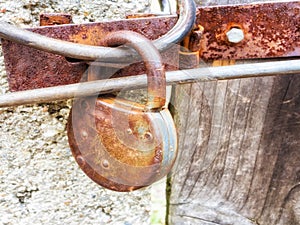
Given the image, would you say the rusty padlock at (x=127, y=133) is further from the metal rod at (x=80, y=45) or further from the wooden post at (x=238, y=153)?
the wooden post at (x=238, y=153)

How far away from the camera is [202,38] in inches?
22.7

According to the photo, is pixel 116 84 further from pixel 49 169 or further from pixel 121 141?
pixel 49 169

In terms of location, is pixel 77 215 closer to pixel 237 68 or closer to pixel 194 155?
pixel 194 155

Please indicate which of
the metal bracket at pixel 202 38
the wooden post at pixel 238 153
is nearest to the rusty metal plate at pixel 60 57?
the metal bracket at pixel 202 38

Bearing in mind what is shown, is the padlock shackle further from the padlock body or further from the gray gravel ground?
the gray gravel ground

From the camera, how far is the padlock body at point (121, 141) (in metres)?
0.44

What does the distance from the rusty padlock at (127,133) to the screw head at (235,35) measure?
182 mm

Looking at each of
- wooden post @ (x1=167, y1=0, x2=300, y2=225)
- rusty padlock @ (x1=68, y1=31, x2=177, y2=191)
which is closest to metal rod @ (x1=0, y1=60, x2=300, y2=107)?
rusty padlock @ (x1=68, y1=31, x2=177, y2=191)

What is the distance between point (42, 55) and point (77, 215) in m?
0.29

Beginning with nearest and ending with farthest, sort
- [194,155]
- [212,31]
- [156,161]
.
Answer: [156,161]
[212,31]
[194,155]

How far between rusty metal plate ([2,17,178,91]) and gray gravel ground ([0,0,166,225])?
7 centimetres

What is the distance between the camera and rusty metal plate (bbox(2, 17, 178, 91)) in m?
0.50

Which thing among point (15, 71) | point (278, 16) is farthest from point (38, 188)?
point (278, 16)

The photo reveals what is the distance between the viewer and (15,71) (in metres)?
0.51
